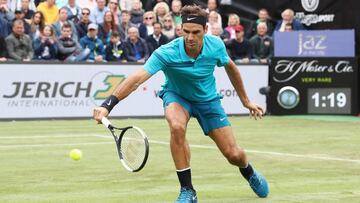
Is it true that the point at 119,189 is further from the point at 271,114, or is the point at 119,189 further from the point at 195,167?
the point at 271,114

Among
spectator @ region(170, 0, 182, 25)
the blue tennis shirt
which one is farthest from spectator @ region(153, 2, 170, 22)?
the blue tennis shirt

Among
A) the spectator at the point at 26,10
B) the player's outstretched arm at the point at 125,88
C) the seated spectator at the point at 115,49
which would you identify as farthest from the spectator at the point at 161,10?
the player's outstretched arm at the point at 125,88

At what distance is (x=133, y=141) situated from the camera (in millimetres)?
8125

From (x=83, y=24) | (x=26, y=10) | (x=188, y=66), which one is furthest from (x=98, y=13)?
(x=188, y=66)

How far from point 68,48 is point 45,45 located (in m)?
0.55

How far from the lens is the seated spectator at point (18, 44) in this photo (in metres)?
20.4

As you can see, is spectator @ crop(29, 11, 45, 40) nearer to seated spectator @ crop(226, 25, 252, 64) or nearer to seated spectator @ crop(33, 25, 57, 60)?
seated spectator @ crop(33, 25, 57, 60)

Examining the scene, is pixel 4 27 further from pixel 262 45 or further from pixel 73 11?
pixel 262 45

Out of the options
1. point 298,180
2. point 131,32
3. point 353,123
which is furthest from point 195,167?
point 131,32

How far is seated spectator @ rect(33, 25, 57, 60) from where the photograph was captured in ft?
68.9

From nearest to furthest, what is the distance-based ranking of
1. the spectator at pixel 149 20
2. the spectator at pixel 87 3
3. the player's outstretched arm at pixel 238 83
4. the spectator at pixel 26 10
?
the player's outstretched arm at pixel 238 83
the spectator at pixel 26 10
the spectator at pixel 149 20
the spectator at pixel 87 3

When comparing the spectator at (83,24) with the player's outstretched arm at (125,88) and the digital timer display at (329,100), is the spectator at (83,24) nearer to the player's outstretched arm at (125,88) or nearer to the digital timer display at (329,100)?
the digital timer display at (329,100)

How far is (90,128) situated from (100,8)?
16.6 ft

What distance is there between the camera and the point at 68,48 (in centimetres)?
2125
